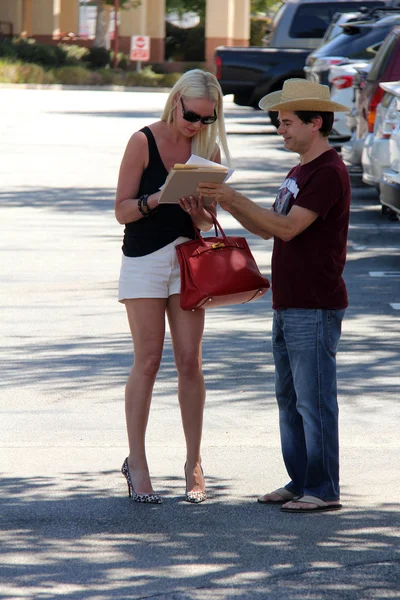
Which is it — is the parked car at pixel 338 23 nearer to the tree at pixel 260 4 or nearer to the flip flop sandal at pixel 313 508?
the flip flop sandal at pixel 313 508

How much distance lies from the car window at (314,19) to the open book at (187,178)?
23.8m

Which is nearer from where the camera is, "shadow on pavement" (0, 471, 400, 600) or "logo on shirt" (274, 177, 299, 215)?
"shadow on pavement" (0, 471, 400, 600)

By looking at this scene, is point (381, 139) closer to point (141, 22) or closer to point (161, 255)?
point (161, 255)

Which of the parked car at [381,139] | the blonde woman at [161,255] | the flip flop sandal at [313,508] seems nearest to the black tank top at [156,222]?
the blonde woman at [161,255]

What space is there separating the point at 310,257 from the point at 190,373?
772 mm

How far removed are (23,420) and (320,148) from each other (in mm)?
2501

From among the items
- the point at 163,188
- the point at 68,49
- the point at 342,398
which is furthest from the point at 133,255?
the point at 68,49

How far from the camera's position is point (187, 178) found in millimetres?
4879

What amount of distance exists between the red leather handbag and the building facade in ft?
184

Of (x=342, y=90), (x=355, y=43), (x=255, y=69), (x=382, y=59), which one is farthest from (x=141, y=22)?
(x=382, y=59)

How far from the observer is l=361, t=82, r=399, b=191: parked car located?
12.2 m

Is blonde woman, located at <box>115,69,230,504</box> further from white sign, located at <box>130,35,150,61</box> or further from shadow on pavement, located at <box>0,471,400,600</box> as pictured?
white sign, located at <box>130,35,150,61</box>

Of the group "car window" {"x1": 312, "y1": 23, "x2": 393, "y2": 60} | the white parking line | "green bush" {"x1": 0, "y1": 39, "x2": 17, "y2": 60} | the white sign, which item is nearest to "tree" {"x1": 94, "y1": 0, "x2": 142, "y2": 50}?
the white sign

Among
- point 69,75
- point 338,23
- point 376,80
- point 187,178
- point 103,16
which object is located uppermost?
point 103,16
